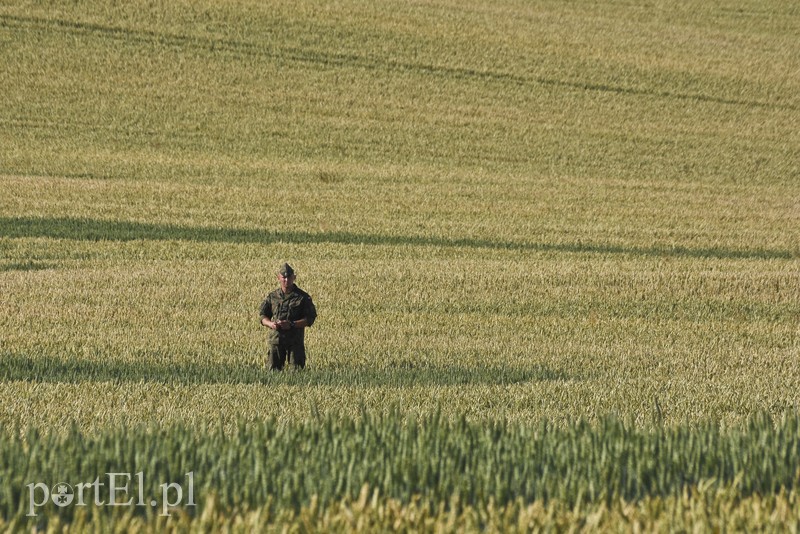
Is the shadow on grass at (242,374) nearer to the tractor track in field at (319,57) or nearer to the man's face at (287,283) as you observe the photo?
the man's face at (287,283)

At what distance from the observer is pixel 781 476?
19.8ft

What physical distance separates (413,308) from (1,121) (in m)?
20.5

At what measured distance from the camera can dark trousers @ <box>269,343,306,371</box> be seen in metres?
11.0

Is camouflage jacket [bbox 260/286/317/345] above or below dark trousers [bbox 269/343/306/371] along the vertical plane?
above

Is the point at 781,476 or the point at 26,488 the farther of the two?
the point at 781,476

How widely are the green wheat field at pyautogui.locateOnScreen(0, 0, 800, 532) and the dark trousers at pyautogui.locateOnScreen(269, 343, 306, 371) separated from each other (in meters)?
0.21

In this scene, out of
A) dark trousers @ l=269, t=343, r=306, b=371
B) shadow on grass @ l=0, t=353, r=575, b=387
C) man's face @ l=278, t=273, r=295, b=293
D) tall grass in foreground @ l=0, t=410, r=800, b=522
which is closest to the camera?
tall grass in foreground @ l=0, t=410, r=800, b=522

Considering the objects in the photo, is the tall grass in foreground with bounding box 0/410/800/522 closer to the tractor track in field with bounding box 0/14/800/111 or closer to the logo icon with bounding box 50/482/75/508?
the logo icon with bounding box 50/482/75/508

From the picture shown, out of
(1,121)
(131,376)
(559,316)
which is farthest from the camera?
(1,121)

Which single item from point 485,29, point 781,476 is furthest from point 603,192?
point 781,476

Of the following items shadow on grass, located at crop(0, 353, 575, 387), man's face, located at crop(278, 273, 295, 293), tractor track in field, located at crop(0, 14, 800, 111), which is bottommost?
shadow on grass, located at crop(0, 353, 575, 387)

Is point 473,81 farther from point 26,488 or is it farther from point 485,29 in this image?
point 26,488

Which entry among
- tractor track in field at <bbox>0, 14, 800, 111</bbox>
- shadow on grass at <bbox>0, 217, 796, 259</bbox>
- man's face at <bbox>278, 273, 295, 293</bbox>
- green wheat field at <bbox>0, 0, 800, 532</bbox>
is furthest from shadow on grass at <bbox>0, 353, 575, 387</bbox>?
tractor track in field at <bbox>0, 14, 800, 111</bbox>

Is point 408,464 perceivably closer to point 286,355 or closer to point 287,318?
point 287,318
